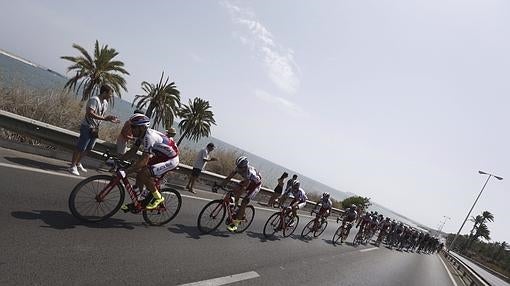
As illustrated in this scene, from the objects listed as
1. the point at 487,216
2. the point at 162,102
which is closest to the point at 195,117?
the point at 162,102

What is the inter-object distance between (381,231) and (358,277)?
14.7m

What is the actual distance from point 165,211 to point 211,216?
1.39m

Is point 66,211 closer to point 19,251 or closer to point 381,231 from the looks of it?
point 19,251

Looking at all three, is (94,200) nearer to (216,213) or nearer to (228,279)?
(228,279)

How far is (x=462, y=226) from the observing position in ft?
153

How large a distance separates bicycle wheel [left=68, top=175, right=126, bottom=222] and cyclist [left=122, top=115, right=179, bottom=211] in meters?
0.31

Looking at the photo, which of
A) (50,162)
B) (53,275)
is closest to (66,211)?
(53,275)

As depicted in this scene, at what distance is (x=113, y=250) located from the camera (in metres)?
5.77

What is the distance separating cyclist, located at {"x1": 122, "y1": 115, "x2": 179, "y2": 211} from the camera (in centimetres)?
669

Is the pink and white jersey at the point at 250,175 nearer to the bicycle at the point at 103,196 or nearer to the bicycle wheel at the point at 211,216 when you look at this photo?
the bicycle wheel at the point at 211,216

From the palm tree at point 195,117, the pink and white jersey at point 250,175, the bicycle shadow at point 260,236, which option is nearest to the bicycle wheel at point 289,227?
the bicycle shadow at point 260,236

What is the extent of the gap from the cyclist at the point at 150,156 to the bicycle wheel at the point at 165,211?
39cm

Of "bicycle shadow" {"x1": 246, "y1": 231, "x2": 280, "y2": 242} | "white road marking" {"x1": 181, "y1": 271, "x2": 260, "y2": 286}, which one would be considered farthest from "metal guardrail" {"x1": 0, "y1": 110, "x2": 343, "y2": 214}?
"white road marking" {"x1": 181, "y1": 271, "x2": 260, "y2": 286}

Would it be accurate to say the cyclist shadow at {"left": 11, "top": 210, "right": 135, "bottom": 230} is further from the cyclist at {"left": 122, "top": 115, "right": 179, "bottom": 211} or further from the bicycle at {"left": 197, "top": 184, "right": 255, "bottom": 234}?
the bicycle at {"left": 197, "top": 184, "right": 255, "bottom": 234}
